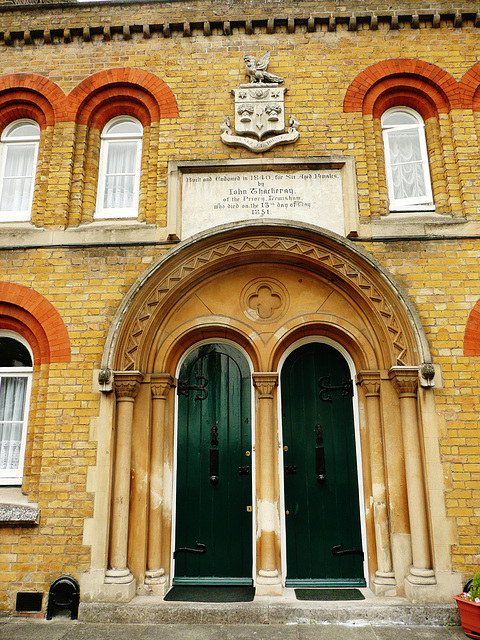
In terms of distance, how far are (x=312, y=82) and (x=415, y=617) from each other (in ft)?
22.2

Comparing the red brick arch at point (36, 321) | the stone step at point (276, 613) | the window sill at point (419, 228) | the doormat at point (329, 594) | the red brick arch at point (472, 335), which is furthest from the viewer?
the window sill at point (419, 228)

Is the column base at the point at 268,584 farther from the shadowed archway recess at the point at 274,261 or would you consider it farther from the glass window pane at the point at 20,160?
the glass window pane at the point at 20,160

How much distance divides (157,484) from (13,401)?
7.14 feet

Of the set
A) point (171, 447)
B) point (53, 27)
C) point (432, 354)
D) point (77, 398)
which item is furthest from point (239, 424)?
point (53, 27)

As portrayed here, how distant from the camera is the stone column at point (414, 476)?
17.7 ft

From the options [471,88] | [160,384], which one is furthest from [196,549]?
[471,88]

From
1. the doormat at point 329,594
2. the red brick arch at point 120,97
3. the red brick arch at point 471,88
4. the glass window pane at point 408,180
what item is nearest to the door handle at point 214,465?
the doormat at point 329,594

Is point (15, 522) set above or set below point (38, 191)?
below

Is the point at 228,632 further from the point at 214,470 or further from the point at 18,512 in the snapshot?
the point at 18,512

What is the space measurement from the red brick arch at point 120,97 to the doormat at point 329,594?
6.34 metres

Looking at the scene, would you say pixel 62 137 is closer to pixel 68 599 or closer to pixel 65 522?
pixel 65 522

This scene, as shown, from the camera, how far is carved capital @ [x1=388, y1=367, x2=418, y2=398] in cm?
578

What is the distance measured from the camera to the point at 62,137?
700cm

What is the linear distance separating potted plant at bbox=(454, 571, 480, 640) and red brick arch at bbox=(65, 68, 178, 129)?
22.0 feet
